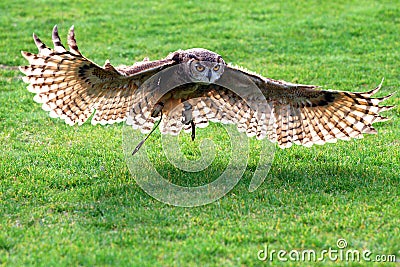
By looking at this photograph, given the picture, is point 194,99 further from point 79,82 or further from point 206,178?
point 79,82

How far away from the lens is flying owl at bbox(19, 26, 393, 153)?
856 cm

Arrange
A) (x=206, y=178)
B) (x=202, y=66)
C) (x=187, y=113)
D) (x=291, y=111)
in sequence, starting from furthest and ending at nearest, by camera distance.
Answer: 1. (x=187, y=113)
2. (x=291, y=111)
3. (x=206, y=178)
4. (x=202, y=66)

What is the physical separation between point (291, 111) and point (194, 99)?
1.38m

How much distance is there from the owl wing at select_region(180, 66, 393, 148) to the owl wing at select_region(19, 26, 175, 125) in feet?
3.47

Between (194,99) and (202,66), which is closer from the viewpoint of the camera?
(202,66)

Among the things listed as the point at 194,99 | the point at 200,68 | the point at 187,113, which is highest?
the point at 200,68

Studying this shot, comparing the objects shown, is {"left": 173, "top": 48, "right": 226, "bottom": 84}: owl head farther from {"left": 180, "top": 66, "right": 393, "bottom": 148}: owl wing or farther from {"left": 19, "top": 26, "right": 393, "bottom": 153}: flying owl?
{"left": 180, "top": 66, "right": 393, "bottom": 148}: owl wing

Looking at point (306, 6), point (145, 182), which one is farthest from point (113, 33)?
point (145, 182)

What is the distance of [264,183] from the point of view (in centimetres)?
895

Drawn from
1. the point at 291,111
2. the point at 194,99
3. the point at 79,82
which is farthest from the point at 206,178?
the point at 79,82

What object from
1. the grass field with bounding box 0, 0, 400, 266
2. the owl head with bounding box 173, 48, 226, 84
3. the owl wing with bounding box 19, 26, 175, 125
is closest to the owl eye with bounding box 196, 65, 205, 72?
the owl head with bounding box 173, 48, 226, 84

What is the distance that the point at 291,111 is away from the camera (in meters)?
9.43

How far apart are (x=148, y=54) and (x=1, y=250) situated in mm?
9714

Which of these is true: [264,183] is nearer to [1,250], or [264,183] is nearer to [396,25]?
[1,250]
